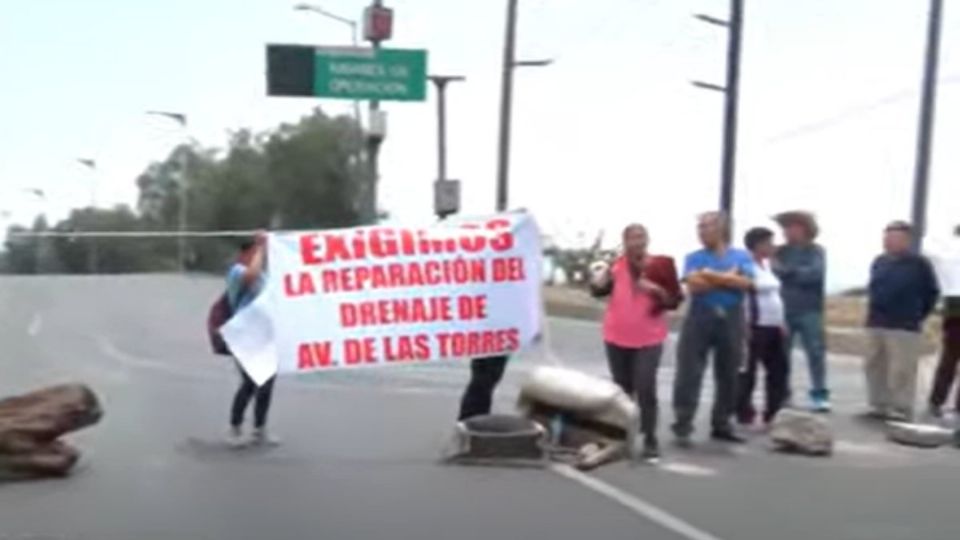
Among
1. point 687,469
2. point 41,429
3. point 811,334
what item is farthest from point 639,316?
point 41,429

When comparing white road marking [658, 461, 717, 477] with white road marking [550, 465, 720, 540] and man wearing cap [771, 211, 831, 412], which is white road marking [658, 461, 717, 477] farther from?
man wearing cap [771, 211, 831, 412]

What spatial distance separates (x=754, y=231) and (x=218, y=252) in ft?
27.6

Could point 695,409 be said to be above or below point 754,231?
below

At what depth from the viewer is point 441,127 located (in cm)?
3834

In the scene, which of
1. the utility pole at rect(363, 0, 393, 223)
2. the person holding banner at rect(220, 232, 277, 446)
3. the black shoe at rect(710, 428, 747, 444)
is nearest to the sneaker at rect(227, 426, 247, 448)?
the person holding banner at rect(220, 232, 277, 446)

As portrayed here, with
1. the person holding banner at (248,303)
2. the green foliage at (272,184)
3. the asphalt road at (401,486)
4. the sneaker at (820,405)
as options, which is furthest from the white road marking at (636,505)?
the green foliage at (272,184)

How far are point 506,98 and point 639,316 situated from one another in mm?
26830

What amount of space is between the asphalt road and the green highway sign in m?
7.27

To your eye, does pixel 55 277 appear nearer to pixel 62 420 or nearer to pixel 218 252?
pixel 218 252

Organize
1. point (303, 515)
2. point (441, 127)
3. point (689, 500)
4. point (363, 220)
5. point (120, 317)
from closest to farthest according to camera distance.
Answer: point (303, 515) < point (689, 500) < point (120, 317) < point (363, 220) < point (441, 127)

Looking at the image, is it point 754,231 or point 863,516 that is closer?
point 863,516

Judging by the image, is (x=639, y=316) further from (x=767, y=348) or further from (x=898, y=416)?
(x=898, y=416)

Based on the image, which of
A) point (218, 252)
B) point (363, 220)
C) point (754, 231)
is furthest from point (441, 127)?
point (754, 231)

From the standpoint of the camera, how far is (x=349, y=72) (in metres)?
25.6
